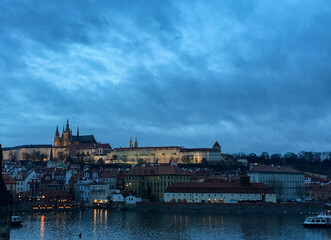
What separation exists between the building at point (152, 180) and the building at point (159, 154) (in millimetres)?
99423

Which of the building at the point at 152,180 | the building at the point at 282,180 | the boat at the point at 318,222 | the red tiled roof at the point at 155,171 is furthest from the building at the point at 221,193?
the boat at the point at 318,222

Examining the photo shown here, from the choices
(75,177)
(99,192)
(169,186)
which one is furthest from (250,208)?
(75,177)

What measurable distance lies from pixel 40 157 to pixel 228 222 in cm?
15576

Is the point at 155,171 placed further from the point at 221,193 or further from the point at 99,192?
the point at 221,193

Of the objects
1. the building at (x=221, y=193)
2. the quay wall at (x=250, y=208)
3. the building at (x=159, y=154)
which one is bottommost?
the quay wall at (x=250, y=208)

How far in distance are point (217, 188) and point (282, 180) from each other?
70.9ft

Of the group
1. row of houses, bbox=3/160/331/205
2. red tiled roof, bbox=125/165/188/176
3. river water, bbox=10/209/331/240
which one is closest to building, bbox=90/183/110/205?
row of houses, bbox=3/160/331/205

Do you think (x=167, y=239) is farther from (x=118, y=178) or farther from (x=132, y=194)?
(x=118, y=178)

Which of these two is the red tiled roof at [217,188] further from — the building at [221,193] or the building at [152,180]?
the building at [152,180]

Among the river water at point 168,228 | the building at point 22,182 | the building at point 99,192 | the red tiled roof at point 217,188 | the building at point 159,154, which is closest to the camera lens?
the river water at point 168,228

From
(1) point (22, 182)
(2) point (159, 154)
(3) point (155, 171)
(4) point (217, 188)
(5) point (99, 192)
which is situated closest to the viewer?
(4) point (217, 188)

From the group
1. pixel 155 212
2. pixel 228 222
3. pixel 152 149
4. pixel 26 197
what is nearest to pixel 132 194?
pixel 155 212

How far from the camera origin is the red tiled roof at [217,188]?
73.5 metres

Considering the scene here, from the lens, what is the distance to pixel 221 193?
7338 cm
